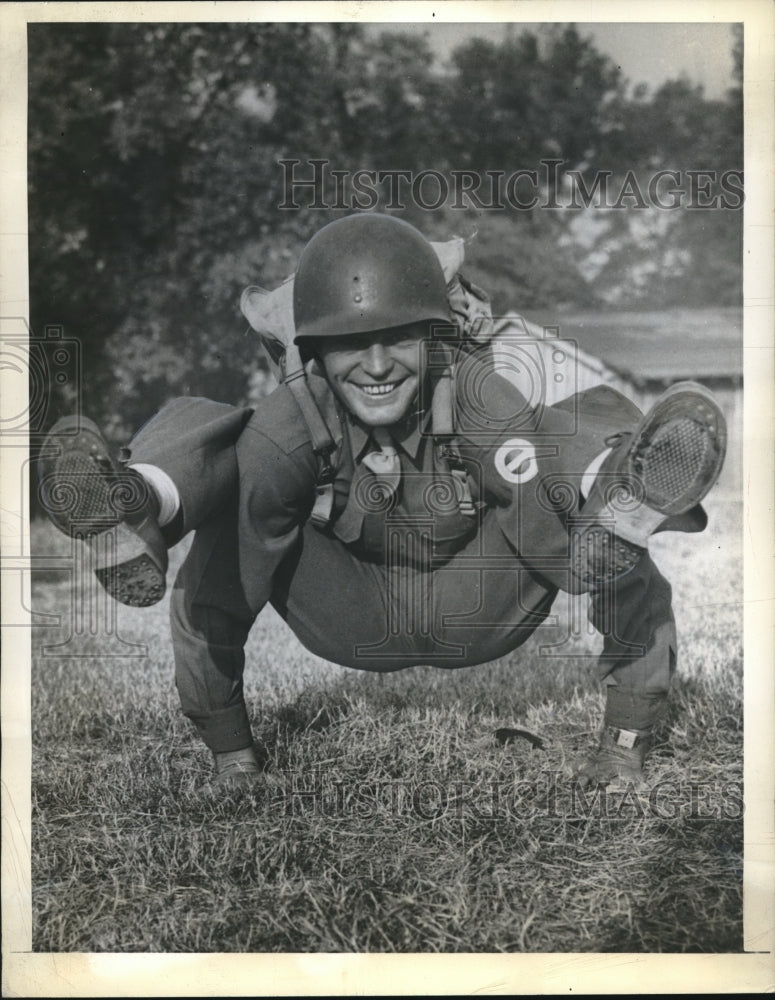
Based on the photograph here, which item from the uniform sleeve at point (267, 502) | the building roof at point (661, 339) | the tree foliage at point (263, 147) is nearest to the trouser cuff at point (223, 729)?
the uniform sleeve at point (267, 502)

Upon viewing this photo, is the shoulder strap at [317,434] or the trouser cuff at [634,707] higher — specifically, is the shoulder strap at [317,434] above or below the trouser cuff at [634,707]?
above

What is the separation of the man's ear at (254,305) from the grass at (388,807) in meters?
0.73

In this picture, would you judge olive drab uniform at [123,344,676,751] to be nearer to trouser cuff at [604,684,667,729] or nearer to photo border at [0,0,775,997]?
trouser cuff at [604,684,667,729]

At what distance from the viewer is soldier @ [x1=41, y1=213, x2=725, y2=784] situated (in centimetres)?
242

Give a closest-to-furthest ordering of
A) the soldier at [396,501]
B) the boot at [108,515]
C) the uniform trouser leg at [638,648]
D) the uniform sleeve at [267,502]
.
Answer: the boot at [108,515], the soldier at [396,501], the uniform sleeve at [267,502], the uniform trouser leg at [638,648]

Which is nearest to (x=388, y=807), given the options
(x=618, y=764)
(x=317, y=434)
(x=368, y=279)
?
(x=618, y=764)

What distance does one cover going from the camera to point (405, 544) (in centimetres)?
266

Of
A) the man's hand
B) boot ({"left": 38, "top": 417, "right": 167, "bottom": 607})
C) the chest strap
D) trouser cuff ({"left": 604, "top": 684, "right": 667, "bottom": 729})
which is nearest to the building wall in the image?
the chest strap

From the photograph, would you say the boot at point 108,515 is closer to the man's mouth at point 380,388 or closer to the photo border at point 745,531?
the photo border at point 745,531

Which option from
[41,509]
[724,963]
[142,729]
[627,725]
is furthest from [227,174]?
[724,963]

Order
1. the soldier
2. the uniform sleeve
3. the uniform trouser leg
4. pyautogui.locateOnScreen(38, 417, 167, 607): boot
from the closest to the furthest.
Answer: pyautogui.locateOnScreen(38, 417, 167, 607): boot < the soldier < the uniform sleeve < the uniform trouser leg

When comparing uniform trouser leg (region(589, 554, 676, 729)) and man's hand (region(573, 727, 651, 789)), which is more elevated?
uniform trouser leg (region(589, 554, 676, 729))

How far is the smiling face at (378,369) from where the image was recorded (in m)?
2.51

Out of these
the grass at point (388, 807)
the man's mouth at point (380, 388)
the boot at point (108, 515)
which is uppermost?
the man's mouth at point (380, 388)
